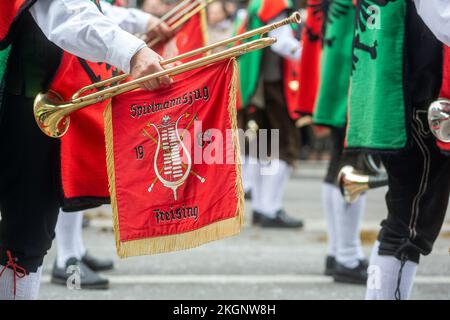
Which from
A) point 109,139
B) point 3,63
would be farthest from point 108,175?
point 3,63

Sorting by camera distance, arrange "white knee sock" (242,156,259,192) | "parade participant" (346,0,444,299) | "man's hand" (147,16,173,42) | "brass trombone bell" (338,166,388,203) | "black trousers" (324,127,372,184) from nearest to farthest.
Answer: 1. "parade participant" (346,0,444,299)
2. "brass trombone bell" (338,166,388,203)
3. "man's hand" (147,16,173,42)
4. "black trousers" (324,127,372,184)
5. "white knee sock" (242,156,259,192)

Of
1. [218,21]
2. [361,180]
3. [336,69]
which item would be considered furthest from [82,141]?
[218,21]

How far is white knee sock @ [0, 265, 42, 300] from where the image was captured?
3105 millimetres

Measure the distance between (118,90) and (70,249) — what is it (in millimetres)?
2202

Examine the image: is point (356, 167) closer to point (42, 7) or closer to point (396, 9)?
point (396, 9)

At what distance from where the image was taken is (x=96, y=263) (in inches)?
209

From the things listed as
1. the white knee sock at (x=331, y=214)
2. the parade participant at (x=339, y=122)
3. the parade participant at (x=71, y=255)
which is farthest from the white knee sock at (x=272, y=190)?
the parade participant at (x=71, y=255)

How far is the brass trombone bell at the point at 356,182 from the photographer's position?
3.86 m

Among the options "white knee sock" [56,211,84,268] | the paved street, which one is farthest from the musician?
"white knee sock" [56,211,84,268]

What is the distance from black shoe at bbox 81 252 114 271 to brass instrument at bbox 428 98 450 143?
274 centimetres

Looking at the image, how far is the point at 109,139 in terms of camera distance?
3.10 meters

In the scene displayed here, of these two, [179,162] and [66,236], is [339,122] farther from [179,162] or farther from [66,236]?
[179,162]

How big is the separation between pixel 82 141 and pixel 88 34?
0.51 m

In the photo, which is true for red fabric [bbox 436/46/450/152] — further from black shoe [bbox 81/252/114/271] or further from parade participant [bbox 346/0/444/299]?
black shoe [bbox 81/252/114/271]
